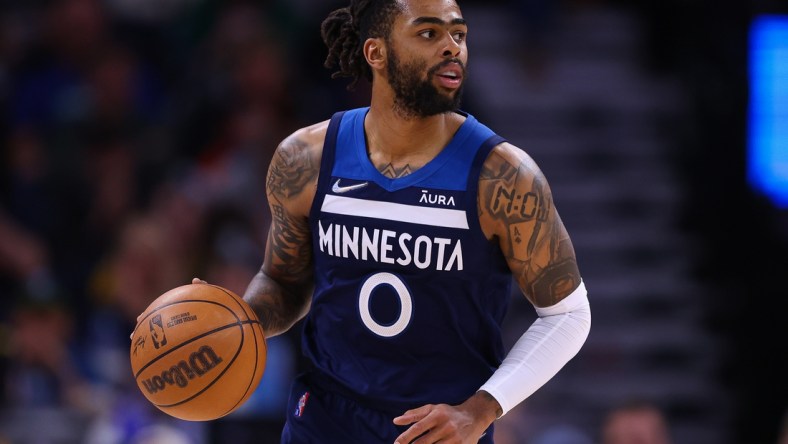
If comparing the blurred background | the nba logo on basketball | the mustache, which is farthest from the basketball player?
the blurred background

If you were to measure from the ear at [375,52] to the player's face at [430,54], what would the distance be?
0.07 m

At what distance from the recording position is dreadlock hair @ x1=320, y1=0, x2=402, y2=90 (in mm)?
4539

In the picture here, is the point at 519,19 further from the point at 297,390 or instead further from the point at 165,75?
the point at 297,390

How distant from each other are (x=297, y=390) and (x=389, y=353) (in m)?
0.46

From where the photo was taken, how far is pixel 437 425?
4082mm

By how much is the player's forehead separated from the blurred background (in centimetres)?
381

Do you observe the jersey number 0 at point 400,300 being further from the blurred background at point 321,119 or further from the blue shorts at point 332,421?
the blurred background at point 321,119

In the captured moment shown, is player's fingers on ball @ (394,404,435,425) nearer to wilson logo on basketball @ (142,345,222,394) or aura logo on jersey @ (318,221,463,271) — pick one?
aura logo on jersey @ (318,221,463,271)

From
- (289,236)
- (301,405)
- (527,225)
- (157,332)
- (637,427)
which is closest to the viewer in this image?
(527,225)

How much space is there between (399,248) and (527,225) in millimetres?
453

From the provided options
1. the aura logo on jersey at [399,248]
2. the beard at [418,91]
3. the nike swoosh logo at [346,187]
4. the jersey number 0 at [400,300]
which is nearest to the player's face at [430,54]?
the beard at [418,91]

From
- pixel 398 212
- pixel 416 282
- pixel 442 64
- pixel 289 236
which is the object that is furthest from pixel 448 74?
pixel 289 236

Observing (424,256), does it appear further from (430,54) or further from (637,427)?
(637,427)

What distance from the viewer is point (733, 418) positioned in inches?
380
